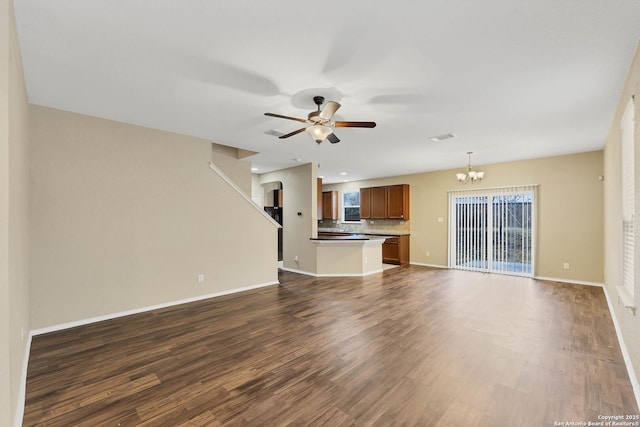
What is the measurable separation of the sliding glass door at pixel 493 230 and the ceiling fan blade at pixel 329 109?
5562 millimetres

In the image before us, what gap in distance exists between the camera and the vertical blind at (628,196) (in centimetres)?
255

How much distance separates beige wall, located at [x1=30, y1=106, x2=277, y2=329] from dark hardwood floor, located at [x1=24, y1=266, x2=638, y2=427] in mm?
401

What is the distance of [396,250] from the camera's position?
26.0 ft

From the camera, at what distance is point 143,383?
7.39 ft

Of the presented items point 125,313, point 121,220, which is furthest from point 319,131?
point 125,313

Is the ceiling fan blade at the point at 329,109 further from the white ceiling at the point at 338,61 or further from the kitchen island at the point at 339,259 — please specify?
the kitchen island at the point at 339,259

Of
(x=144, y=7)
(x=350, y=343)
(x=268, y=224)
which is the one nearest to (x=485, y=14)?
(x=144, y=7)

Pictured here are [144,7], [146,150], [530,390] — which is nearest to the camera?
[144,7]

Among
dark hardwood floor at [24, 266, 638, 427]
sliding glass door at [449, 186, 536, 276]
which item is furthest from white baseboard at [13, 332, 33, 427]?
sliding glass door at [449, 186, 536, 276]

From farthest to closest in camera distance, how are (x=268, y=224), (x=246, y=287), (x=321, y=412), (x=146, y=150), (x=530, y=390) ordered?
(x=268, y=224)
(x=246, y=287)
(x=146, y=150)
(x=530, y=390)
(x=321, y=412)

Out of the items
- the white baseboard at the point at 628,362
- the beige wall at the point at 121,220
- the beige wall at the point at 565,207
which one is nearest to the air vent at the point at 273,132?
the beige wall at the point at 121,220

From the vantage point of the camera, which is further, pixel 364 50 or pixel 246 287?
pixel 246 287

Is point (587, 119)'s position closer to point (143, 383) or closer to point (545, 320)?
point (545, 320)

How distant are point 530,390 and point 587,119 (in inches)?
138
